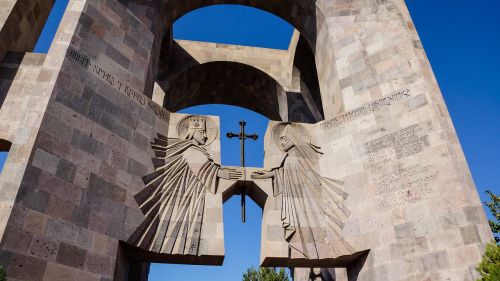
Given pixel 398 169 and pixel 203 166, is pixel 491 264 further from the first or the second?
pixel 203 166

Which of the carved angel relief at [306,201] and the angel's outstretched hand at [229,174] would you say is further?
the angel's outstretched hand at [229,174]

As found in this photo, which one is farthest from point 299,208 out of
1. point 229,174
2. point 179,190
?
point 179,190

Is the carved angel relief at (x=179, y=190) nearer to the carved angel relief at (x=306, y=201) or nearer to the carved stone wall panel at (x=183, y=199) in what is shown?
the carved stone wall panel at (x=183, y=199)

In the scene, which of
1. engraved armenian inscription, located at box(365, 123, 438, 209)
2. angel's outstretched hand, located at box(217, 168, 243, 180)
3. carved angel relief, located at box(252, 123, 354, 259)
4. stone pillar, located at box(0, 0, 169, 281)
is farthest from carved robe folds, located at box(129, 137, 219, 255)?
engraved armenian inscription, located at box(365, 123, 438, 209)

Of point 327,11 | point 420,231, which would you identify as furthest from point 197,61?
point 420,231

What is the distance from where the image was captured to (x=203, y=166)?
32.2 feet

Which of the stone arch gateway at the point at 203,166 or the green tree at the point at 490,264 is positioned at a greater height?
the stone arch gateway at the point at 203,166

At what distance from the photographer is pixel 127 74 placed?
33.0 feet

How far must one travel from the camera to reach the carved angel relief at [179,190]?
8.34 meters

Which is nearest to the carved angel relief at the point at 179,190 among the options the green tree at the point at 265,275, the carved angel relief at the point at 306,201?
the carved angel relief at the point at 306,201

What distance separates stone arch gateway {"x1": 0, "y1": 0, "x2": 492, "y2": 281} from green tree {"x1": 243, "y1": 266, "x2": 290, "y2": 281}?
14830mm

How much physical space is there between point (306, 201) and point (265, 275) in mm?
17572

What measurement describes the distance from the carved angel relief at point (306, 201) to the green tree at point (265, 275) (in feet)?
55.8

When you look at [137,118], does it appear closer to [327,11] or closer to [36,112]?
[36,112]
